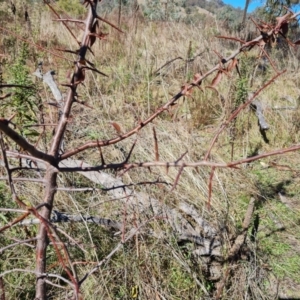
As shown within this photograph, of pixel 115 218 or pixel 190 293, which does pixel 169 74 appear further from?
pixel 190 293

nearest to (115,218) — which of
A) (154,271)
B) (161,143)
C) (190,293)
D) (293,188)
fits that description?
(154,271)

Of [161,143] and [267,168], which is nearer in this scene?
[161,143]

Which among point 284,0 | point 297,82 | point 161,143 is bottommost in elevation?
point 161,143

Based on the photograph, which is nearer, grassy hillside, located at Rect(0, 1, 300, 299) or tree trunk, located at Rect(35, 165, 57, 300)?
tree trunk, located at Rect(35, 165, 57, 300)

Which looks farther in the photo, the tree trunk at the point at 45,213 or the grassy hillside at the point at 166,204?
the grassy hillside at the point at 166,204

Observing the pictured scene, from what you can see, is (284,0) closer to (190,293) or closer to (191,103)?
(191,103)

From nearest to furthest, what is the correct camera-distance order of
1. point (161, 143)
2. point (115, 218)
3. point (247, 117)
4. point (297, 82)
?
1. point (115, 218)
2. point (161, 143)
3. point (247, 117)
4. point (297, 82)

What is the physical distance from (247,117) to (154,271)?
6.42 feet

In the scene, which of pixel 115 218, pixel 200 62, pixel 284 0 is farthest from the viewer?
pixel 284 0

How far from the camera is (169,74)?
3748 millimetres

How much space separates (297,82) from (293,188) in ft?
7.42

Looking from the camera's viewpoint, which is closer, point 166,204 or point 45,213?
point 45,213

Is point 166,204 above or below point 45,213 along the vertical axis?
above

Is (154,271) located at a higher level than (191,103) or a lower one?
Result: lower
